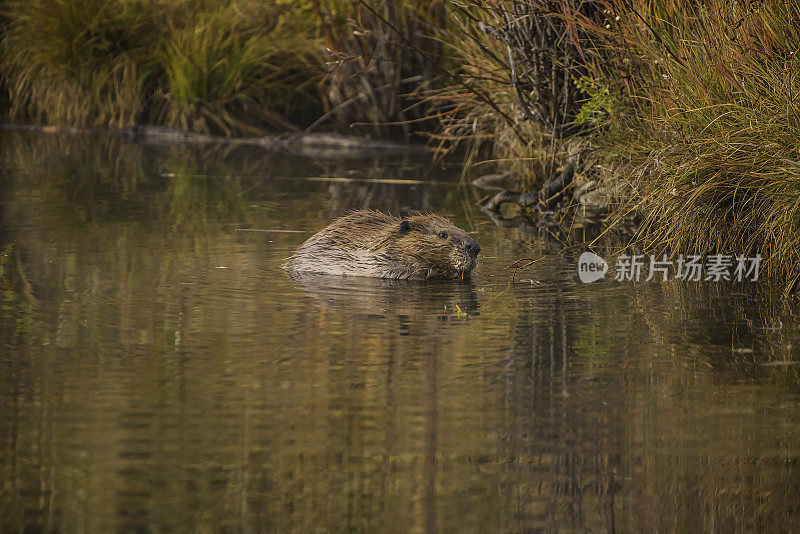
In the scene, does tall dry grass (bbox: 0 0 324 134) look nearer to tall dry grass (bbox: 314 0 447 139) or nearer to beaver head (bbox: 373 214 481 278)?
tall dry grass (bbox: 314 0 447 139)

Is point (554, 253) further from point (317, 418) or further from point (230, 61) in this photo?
point (230, 61)

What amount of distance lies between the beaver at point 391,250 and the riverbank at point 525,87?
4.14 feet

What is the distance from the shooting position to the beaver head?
7.66 m

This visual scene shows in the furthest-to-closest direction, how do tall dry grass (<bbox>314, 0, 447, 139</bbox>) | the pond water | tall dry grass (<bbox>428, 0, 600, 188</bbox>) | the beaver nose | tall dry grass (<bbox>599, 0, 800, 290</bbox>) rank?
tall dry grass (<bbox>314, 0, 447, 139</bbox>) → tall dry grass (<bbox>428, 0, 600, 188</bbox>) → the beaver nose → tall dry grass (<bbox>599, 0, 800, 290</bbox>) → the pond water

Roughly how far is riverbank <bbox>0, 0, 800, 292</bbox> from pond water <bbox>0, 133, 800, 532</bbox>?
676mm

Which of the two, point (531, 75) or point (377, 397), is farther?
point (531, 75)

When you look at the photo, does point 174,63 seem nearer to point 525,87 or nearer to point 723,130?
point 525,87

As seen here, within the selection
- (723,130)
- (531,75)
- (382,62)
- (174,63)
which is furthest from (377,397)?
(174,63)

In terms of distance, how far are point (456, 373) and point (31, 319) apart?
7.60 feet

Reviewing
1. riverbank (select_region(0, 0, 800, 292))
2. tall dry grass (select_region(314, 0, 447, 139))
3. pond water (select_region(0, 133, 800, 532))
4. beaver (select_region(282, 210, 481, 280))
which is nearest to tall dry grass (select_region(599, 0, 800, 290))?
riverbank (select_region(0, 0, 800, 292))

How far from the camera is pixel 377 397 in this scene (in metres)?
5.08

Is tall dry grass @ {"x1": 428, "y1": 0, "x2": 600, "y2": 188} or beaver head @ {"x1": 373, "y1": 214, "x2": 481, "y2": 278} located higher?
tall dry grass @ {"x1": 428, "y1": 0, "x2": 600, "y2": 188}

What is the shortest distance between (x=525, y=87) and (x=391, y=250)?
356 centimetres

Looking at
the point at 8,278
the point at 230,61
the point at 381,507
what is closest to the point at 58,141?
the point at 230,61
